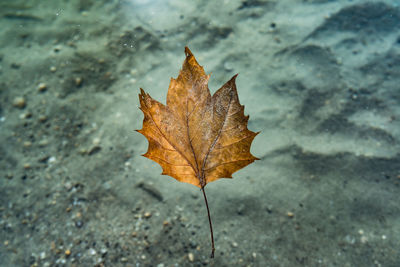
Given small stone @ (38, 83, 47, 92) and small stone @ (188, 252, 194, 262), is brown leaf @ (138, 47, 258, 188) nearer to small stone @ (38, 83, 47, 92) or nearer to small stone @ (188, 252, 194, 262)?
small stone @ (188, 252, 194, 262)

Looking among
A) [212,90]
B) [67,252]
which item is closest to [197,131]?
[212,90]

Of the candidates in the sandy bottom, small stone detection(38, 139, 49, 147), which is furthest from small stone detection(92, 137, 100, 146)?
small stone detection(38, 139, 49, 147)

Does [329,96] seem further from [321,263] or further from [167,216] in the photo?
[167,216]

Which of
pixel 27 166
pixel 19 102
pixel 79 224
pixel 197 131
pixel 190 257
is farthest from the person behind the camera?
pixel 19 102

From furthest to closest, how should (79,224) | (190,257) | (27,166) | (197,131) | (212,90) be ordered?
(212,90) < (27,166) < (79,224) < (190,257) < (197,131)

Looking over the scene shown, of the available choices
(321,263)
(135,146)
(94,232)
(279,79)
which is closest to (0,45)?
(135,146)

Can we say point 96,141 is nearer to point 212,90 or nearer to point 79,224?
point 79,224

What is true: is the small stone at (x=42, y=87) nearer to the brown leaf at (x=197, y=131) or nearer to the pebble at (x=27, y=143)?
the pebble at (x=27, y=143)

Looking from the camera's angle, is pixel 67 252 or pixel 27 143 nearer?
pixel 67 252
